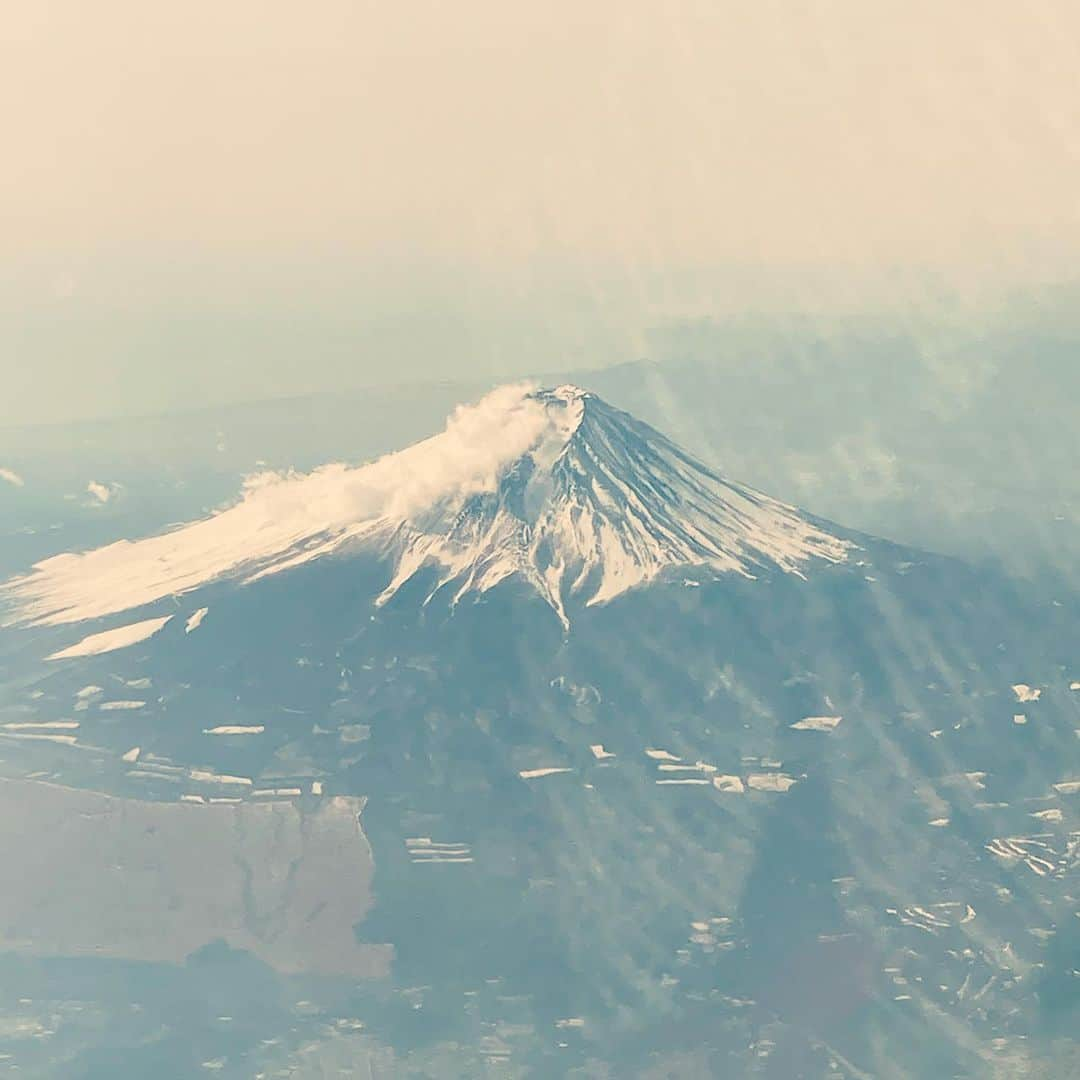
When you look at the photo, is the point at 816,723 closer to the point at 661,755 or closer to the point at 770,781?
the point at 770,781

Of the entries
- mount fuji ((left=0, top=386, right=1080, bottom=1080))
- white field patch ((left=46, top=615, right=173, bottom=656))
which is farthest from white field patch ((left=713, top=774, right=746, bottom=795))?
white field patch ((left=46, top=615, right=173, bottom=656))

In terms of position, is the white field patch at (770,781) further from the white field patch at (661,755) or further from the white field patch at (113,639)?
the white field patch at (113,639)

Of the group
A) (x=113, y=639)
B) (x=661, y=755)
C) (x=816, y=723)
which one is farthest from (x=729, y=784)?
(x=113, y=639)

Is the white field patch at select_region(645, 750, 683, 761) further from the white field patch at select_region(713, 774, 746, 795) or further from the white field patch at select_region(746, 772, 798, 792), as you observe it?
the white field patch at select_region(746, 772, 798, 792)

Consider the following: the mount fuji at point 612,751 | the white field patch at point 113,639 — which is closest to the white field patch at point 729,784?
the mount fuji at point 612,751

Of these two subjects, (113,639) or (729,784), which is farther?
(113,639)

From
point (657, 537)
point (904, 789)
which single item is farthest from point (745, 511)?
point (904, 789)

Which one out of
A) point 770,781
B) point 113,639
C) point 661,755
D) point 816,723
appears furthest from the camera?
point 113,639
